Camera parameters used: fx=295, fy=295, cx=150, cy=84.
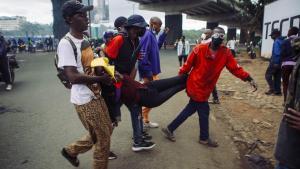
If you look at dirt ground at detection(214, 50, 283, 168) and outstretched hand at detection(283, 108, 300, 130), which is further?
dirt ground at detection(214, 50, 283, 168)

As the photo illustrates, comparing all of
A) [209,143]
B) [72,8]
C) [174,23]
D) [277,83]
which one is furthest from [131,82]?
[174,23]

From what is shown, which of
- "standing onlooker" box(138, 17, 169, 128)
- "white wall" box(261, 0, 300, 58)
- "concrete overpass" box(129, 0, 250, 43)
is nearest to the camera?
"standing onlooker" box(138, 17, 169, 128)

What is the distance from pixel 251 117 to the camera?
20.6 feet

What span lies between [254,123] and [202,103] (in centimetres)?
189

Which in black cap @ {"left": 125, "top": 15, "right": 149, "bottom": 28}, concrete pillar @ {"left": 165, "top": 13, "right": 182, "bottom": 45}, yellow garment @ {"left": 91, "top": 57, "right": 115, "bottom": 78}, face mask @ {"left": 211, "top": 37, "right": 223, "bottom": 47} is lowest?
yellow garment @ {"left": 91, "top": 57, "right": 115, "bottom": 78}

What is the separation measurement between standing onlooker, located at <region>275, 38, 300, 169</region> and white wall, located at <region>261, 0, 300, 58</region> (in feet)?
45.7

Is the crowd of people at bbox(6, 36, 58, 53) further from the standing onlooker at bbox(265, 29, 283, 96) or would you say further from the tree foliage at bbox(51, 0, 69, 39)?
the standing onlooker at bbox(265, 29, 283, 96)

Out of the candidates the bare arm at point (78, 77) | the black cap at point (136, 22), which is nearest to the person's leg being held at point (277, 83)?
the black cap at point (136, 22)

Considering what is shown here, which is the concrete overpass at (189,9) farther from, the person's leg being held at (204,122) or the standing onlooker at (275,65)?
A: the person's leg being held at (204,122)

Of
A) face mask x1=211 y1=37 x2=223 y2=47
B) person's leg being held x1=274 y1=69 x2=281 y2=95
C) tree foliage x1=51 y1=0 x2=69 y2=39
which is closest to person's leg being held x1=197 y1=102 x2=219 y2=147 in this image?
face mask x1=211 y1=37 x2=223 y2=47

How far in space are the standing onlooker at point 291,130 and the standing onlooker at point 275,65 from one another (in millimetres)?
6500

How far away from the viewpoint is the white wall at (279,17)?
1498 centimetres

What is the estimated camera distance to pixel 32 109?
6875mm

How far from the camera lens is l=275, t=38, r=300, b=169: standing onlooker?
6.35 feet
